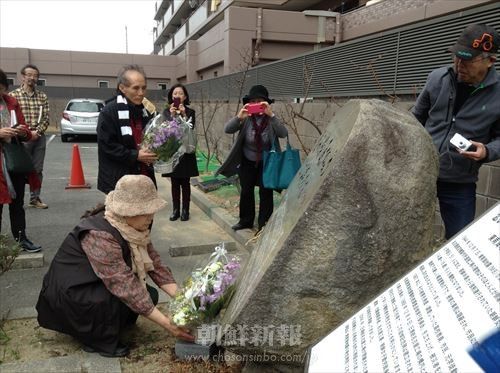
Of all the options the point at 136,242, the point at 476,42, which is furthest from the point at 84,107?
the point at 476,42

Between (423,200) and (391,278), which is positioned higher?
(423,200)

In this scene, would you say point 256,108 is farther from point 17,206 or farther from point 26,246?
point 26,246

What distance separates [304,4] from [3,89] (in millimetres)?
17460

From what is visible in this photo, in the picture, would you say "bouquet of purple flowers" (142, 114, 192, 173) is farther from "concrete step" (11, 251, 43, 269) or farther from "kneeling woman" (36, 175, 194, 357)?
"concrete step" (11, 251, 43, 269)

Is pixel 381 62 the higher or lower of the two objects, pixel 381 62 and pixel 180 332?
the higher

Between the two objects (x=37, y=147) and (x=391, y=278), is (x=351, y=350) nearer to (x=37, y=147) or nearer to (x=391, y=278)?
(x=391, y=278)

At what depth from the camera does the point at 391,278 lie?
6.77ft

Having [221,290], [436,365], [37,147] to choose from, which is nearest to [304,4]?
[37,147]

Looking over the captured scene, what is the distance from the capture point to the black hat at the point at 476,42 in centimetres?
246

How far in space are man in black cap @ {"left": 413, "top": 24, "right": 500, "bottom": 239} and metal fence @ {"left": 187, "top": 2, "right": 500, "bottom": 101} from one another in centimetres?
108

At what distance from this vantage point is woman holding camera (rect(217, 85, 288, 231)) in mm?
4426

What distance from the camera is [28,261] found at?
3.94 m

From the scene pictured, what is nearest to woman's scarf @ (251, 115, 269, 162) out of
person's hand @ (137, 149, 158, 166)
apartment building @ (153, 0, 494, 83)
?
person's hand @ (137, 149, 158, 166)

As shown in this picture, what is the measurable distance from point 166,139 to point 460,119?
2.39 metres
